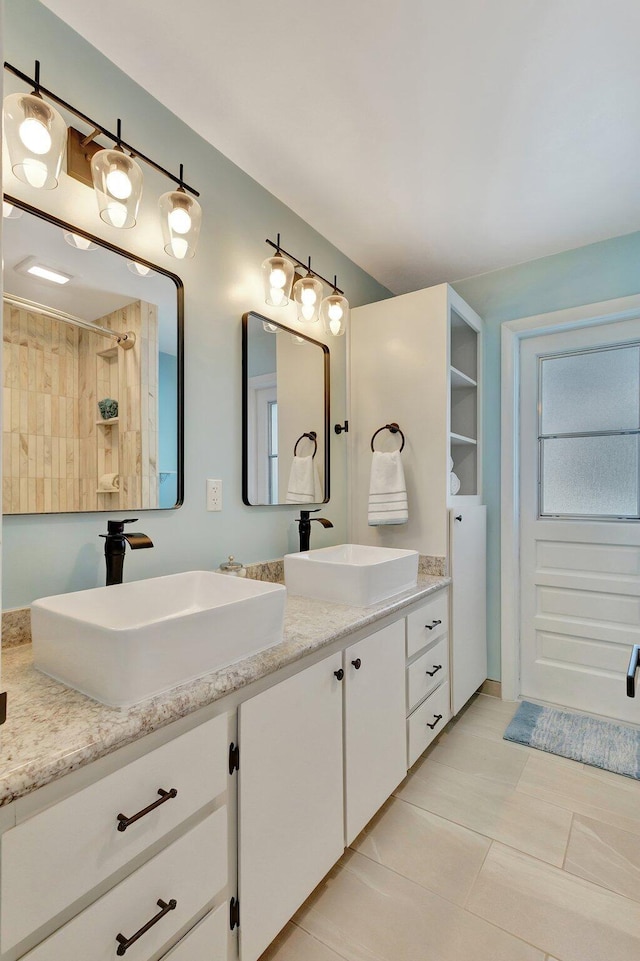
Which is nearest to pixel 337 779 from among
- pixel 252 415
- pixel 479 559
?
pixel 252 415

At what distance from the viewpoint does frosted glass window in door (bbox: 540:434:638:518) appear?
2.35 metres

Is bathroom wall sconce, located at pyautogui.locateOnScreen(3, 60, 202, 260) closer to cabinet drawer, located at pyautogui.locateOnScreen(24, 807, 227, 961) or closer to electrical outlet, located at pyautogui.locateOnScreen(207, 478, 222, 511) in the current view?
electrical outlet, located at pyautogui.locateOnScreen(207, 478, 222, 511)

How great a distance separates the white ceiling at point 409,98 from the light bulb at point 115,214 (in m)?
0.52

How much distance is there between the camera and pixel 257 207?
6.28ft

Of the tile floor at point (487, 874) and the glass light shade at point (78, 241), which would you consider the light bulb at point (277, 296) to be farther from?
the tile floor at point (487, 874)

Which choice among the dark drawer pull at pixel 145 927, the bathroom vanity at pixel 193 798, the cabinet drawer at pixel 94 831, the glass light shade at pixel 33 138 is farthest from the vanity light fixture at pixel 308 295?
the dark drawer pull at pixel 145 927

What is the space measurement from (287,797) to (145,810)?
459 millimetres

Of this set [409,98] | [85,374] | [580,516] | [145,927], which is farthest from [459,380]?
[145,927]

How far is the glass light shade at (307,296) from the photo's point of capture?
2.01 m

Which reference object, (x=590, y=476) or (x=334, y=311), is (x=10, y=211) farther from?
(x=590, y=476)

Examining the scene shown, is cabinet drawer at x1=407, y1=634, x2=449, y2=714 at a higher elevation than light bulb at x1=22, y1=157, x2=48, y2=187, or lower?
lower

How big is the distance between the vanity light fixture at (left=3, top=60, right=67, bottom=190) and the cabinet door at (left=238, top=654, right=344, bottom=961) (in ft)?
4.41

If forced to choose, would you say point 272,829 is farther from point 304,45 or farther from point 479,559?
point 304,45

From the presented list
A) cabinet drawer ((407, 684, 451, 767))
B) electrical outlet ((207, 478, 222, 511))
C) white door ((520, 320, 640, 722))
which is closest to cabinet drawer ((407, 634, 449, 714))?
cabinet drawer ((407, 684, 451, 767))
